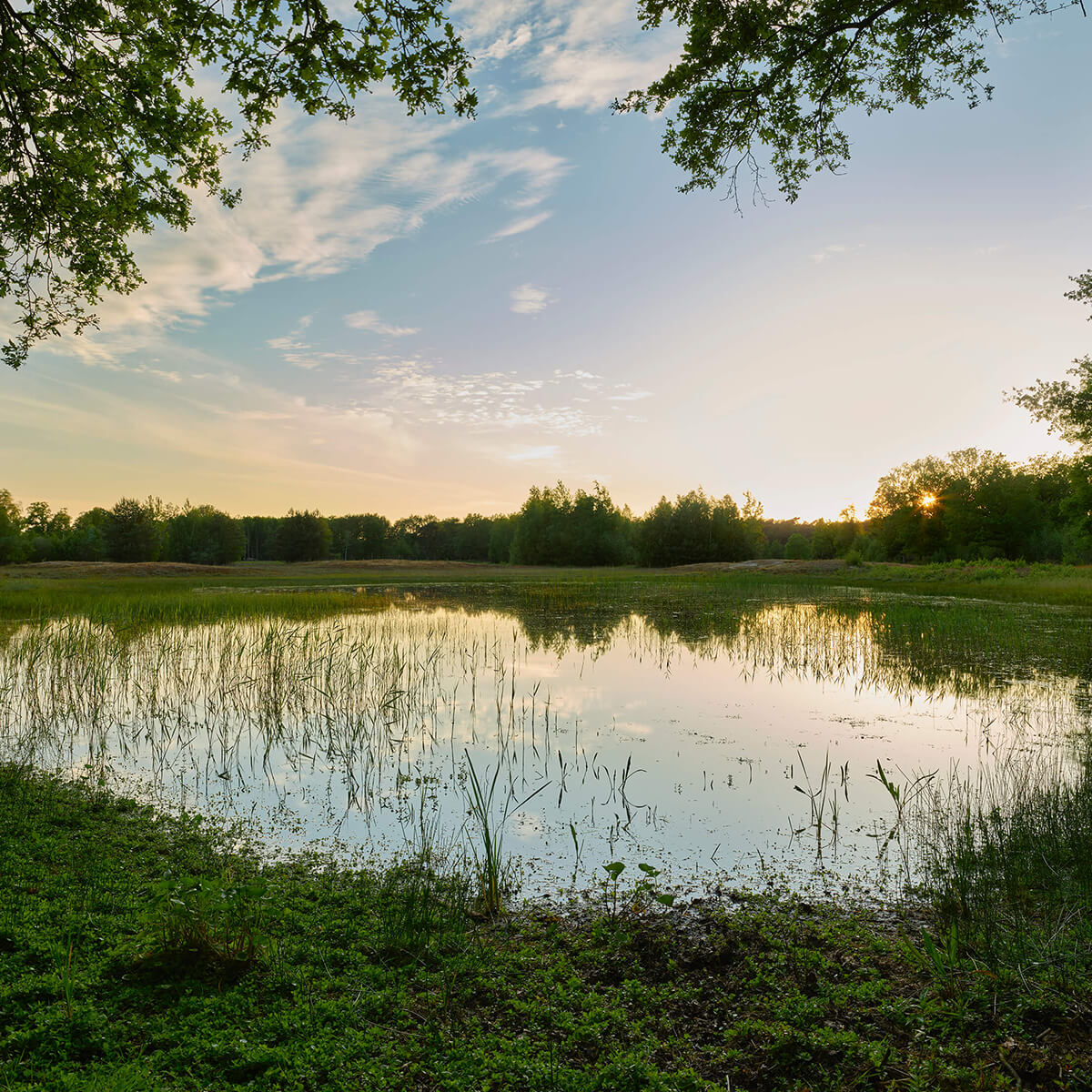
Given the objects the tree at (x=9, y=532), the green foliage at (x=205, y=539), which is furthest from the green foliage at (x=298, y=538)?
the tree at (x=9, y=532)

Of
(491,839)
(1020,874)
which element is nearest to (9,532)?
(491,839)

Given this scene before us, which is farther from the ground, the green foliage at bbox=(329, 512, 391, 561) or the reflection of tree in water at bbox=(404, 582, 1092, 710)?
the green foliage at bbox=(329, 512, 391, 561)

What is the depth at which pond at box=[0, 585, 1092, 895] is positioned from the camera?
5418mm

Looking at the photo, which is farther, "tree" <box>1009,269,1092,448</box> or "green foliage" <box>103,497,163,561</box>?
"green foliage" <box>103,497,163,561</box>

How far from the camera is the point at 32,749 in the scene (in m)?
7.45

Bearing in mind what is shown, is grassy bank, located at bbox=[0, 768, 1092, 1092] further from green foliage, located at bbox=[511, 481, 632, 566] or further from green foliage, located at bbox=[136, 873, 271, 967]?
green foliage, located at bbox=[511, 481, 632, 566]

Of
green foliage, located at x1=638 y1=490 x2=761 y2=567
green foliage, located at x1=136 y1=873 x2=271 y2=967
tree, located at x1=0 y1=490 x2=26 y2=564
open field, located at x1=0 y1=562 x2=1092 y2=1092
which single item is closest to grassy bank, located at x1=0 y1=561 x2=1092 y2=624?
green foliage, located at x1=638 y1=490 x2=761 y2=567

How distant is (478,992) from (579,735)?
202 inches

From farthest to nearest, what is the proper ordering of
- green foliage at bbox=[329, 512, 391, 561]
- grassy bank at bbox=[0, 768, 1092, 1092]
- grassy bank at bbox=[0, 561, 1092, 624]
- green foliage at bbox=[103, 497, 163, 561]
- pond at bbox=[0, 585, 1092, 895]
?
green foliage at bbox=[329, 512, 391, 561], green foliage at bbox=[103, 497, 163, 561], grassy bank at bbox=[0, 561, 1092, 624], pond at bbox=[0, 585, 1092, 895], grassy bank at bbox=[0, 768, 1092, 1092]

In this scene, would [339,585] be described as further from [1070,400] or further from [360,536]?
[360,536]

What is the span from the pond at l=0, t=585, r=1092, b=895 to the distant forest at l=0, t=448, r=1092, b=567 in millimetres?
44358

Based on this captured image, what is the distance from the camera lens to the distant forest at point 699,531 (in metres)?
64.8

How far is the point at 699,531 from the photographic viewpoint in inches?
2825

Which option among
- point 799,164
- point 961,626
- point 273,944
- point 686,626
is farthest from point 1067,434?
point 273,944
